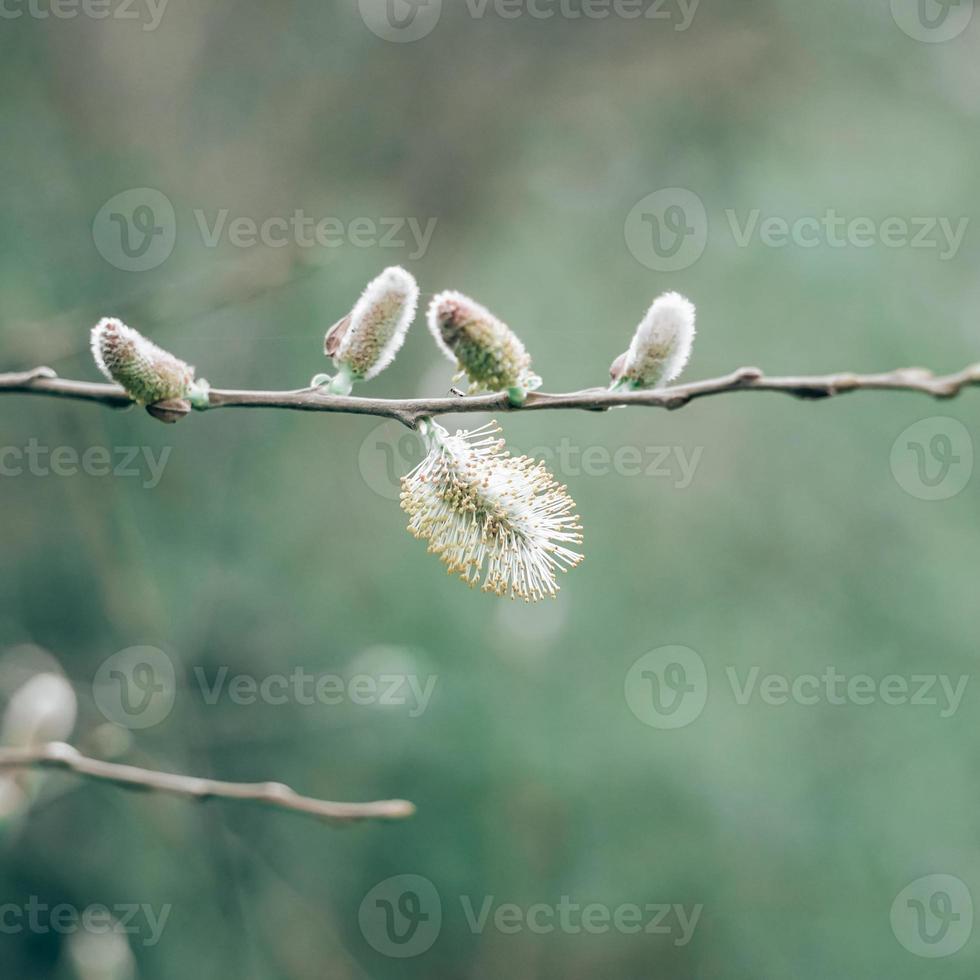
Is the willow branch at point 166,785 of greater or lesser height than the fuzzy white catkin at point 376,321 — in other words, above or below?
below

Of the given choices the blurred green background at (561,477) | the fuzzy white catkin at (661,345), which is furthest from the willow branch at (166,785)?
the blurred green background at (561,477)

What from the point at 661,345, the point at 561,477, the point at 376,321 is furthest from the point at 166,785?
the point at 561,477

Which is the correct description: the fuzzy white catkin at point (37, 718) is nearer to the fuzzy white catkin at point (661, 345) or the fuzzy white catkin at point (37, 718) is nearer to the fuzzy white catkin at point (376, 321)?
the fuzzy white catkin at point (376, 321)

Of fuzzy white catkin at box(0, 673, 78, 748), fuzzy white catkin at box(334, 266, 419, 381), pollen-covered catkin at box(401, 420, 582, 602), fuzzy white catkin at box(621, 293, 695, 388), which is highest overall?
fuzzy white catkin at box(621, 293, 695, 388)

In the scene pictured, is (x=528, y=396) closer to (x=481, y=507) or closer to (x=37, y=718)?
(x=481, y=507)

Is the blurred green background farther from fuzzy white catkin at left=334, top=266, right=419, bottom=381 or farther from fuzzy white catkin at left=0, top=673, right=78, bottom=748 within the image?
fuzzy white catkin at left=334, top=266, right=419, bottom=381

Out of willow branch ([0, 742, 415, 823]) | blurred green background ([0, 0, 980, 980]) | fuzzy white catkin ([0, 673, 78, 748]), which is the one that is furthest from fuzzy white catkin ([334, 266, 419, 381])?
blurred green background ([0, 0, 980, 980])
